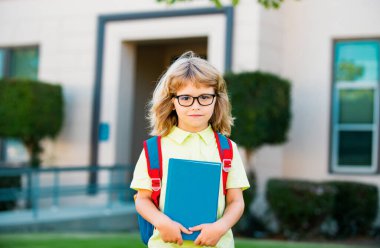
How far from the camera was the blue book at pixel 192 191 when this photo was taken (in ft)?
8.41

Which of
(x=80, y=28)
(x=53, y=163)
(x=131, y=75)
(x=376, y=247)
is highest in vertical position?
(x=80, y=28)

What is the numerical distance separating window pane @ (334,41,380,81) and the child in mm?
7125

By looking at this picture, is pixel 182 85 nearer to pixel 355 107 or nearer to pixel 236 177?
pixel 236 177

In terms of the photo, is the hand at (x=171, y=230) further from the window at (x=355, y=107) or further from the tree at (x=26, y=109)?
the tree at (x=26, y=109)

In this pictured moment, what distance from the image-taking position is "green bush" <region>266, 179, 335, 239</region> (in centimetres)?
848

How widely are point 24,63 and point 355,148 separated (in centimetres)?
596

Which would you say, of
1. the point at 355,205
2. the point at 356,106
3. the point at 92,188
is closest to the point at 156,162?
the point at 355,205

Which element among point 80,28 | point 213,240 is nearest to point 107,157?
point 80,28

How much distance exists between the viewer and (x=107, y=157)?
10719 mm

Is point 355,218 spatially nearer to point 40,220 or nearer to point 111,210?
point 111,210

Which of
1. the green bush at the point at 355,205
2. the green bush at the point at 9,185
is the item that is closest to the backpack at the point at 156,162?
the green bush at the point at 355,205

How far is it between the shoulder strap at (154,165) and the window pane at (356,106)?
24.0 feet

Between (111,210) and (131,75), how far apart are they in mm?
2475

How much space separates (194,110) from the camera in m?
2.70
